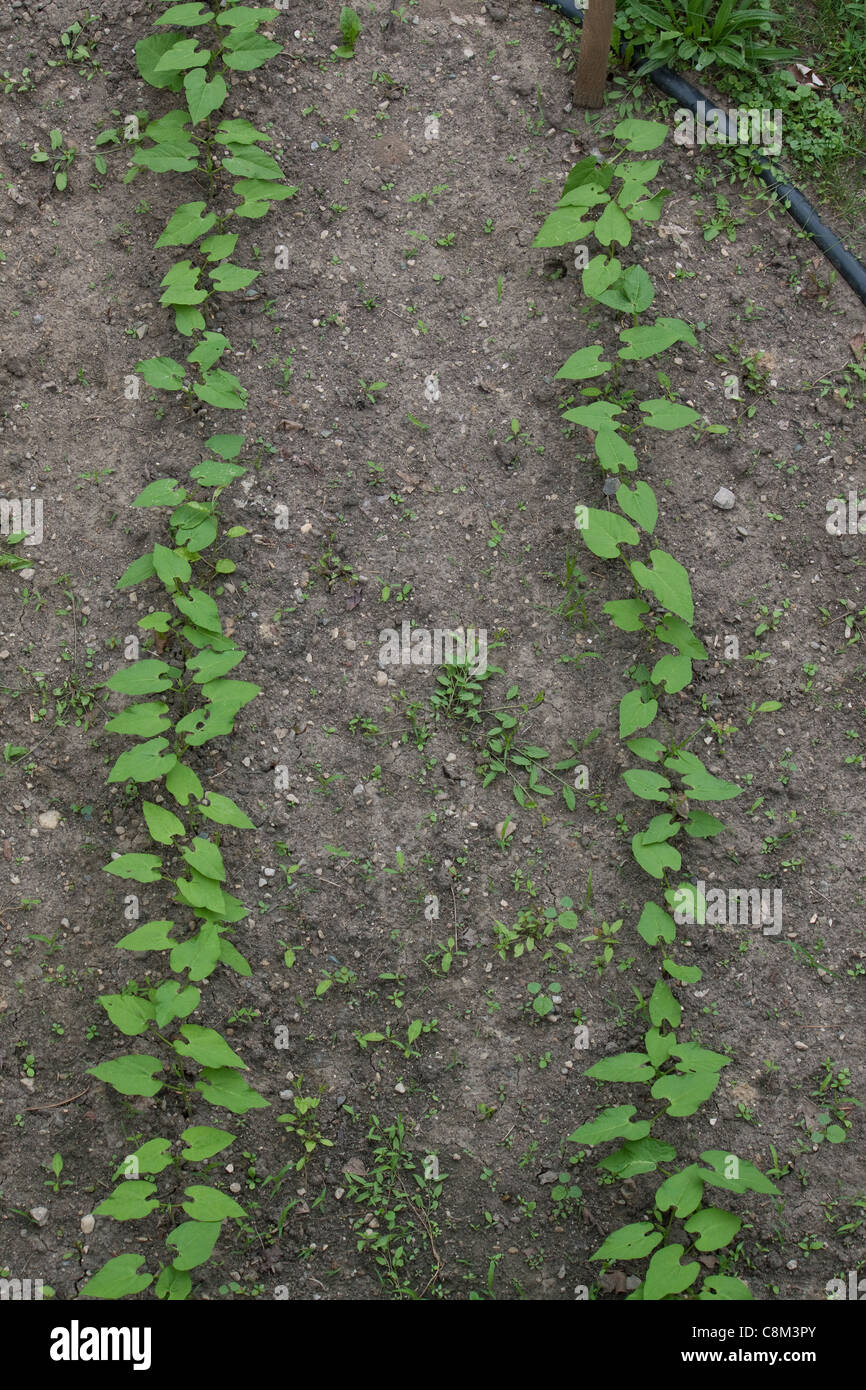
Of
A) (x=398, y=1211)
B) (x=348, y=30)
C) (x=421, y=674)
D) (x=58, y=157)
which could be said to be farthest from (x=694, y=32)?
(x=398, y=1211)

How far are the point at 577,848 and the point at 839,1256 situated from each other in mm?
1373

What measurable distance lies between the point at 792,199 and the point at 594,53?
832 millimetres

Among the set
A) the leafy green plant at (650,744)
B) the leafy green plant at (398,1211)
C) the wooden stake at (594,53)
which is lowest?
the leafy green plant at (398,1211)

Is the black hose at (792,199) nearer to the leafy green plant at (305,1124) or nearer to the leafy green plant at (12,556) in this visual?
the leafy green plant at (12,556)

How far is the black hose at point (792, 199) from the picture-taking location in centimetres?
397

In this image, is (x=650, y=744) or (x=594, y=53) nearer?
(x=650, y=744)

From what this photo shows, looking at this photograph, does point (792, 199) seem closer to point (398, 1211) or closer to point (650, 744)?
point (650, 744)

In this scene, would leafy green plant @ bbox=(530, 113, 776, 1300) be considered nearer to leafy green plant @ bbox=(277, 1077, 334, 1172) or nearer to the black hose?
the black hose

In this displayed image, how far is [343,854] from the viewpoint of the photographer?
352 centimetres

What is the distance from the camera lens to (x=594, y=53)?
3.84m

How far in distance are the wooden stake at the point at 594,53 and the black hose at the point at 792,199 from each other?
25cm

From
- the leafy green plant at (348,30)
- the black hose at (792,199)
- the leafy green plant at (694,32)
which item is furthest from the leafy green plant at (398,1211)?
the leafy green plant at (694,32)
